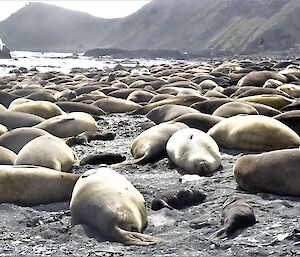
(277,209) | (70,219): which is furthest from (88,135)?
(277,209)

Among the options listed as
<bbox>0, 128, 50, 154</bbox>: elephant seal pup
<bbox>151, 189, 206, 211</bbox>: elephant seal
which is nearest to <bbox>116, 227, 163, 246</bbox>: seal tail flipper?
<bbox>151, 189, 206, 211</bbox>: elephant seal

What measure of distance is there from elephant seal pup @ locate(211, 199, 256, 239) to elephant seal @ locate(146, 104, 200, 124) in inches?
160

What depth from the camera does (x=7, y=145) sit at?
6145mm

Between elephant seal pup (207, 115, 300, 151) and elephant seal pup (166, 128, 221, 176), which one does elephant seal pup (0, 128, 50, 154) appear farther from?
elephant seal pup (207, 115, 300, 151)

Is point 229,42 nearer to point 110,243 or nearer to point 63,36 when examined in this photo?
point 63,36

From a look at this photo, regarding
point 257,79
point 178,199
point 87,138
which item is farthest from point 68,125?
point 257,79

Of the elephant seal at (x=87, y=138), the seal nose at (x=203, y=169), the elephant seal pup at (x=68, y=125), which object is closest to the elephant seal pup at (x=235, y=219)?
the seal nose at (x=203, y=169)

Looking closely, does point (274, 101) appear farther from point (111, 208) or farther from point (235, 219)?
point (111, 208)

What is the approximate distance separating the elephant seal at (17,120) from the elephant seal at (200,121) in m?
2.16

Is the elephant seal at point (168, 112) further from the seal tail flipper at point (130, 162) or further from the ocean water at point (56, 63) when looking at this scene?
the ocean water at point (56, 63)

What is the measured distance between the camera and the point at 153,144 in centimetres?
584

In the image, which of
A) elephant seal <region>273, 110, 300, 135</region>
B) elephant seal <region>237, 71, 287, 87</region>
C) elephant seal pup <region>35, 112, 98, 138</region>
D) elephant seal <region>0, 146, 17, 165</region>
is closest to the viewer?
elephant seal <region>0, 146, 17, 165</region>

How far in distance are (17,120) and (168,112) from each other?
2.21 m

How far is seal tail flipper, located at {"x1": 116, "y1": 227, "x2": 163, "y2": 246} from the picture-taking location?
3.43 metres
